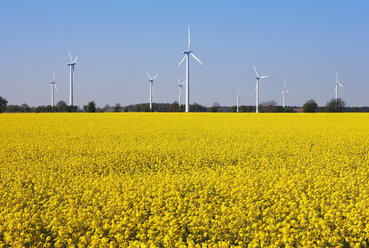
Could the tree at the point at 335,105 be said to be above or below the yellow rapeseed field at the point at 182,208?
above

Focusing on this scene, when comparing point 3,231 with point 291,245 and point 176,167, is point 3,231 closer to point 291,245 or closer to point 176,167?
point 291,245

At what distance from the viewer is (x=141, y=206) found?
8.83 meters

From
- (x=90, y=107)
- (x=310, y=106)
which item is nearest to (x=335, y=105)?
(x=310, y=106)

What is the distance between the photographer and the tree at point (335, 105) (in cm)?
7406

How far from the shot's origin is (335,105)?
253 ft

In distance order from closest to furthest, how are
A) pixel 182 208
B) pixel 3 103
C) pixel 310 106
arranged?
pixel 182 208, pixel 310 106, pixel 3 103

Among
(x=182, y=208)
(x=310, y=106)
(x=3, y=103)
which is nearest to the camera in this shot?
(x=182, y=208)

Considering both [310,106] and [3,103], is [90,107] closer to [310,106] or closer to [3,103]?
[3,103]

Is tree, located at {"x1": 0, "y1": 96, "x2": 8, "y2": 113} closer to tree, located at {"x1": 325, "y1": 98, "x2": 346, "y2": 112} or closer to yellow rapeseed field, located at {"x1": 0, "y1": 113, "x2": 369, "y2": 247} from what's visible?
tree, located at {"x1": 325, "y1": 98, "x2": 346, "y2": 112}

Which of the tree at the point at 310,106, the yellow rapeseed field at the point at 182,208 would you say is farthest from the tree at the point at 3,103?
the yellow rapeseed field at the point at 182,208

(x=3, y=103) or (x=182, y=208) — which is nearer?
(x=182, y=208)

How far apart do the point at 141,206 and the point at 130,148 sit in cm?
1240

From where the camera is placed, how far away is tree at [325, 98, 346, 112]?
243 ft

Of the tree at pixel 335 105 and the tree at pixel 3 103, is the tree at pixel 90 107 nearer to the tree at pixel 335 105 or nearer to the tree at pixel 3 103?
the tree at pixel 3 103
